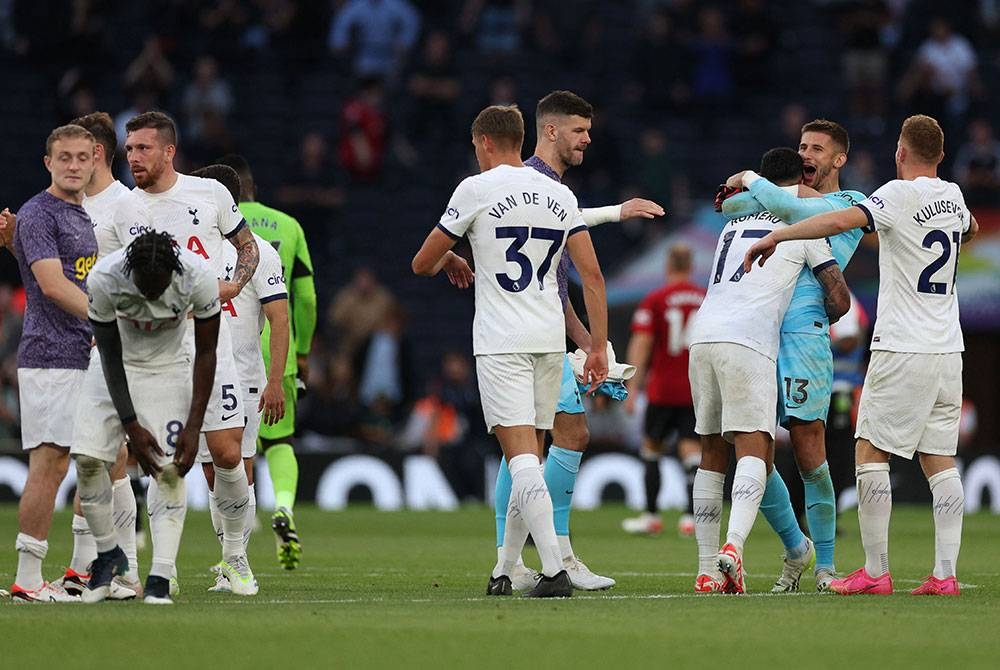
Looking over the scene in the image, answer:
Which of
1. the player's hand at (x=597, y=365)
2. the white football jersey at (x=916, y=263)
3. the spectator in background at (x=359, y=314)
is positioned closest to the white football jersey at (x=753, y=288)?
the white football jersey at (x=916, y=263)

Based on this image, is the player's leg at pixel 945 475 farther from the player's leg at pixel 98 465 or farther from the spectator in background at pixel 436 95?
the spectator in background at pixel 436 95

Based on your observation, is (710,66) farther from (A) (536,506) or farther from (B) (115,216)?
(A) (536,506)

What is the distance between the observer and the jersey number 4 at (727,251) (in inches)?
379

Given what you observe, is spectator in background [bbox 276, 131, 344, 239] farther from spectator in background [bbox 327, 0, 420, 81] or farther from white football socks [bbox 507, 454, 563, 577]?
white football socks [bbox 507, 454, 563, 577]

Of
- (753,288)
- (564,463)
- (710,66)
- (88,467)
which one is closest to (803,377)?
(753,288)

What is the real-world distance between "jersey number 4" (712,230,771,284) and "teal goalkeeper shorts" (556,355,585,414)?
97 cm

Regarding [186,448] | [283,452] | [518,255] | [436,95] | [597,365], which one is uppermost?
[436,95]

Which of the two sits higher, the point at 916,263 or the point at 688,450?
the point at 916,263

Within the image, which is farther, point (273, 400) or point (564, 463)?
point (273, 400)

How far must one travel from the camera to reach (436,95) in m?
25.3

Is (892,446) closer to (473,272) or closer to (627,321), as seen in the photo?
(473,272)

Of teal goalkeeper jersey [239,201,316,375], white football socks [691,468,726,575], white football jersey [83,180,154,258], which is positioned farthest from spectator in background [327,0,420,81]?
white football socks [691,468,726,575]

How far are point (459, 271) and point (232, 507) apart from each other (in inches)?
67.9

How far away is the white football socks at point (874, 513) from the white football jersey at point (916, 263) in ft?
2.23
